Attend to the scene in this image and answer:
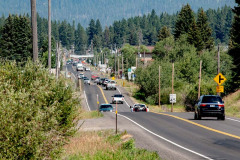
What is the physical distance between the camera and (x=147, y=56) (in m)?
177

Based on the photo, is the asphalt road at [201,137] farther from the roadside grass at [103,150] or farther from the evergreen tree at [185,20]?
the evergreen tree at [185,20]

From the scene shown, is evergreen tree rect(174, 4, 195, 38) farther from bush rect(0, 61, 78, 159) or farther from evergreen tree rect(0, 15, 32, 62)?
bush rect(0, 61, 78, 159)

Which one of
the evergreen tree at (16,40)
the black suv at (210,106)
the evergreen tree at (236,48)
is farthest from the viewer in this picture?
the evergreen tree at (16,40)

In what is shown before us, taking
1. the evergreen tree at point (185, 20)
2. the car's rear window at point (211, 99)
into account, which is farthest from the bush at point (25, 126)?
the evergreen tree at point (185, 20)

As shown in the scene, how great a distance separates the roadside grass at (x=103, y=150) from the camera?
645 inches

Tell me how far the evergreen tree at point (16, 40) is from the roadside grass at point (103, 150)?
84.0 m

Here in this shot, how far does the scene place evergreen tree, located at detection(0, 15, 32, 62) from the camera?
342 feet

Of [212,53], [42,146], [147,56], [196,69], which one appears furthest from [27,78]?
[147,56]

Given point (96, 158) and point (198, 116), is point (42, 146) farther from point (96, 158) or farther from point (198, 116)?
point (198, 116)

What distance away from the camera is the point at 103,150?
58.8 feet

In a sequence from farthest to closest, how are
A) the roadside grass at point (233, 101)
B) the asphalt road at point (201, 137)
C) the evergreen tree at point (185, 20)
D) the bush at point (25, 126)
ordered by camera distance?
the evergreen tree at point (185, 20) < the roadside grass at point (233, 101) < the asphalt road at point (201, 137) < the bush at point (25, 126)

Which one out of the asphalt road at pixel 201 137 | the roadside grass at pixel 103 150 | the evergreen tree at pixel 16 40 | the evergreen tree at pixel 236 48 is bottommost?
the asphalt road at pixel 201 137

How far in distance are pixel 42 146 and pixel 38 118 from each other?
128 centimetres

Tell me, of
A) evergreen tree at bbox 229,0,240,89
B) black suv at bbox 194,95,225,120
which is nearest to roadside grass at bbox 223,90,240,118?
evergreen tree at bbox 229,0,240,89
